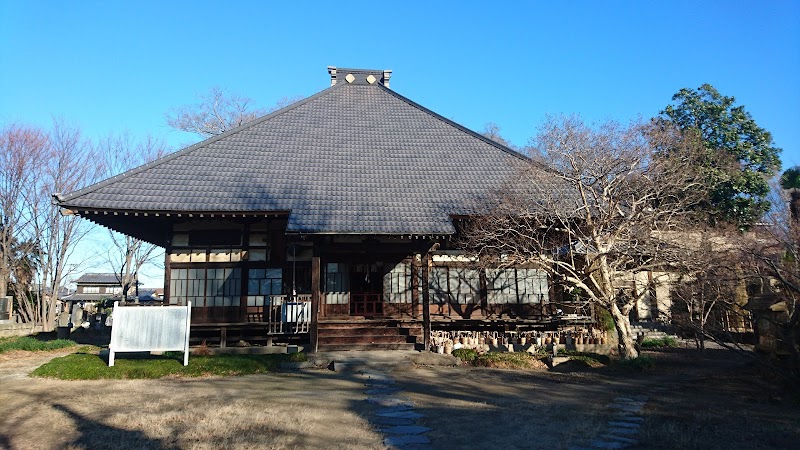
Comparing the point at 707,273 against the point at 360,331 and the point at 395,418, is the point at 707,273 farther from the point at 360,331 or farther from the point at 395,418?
the point at 360,331

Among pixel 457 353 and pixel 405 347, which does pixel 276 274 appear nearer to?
pixel 405 347

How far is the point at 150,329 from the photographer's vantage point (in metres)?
10.7

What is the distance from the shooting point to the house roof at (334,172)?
13.1m

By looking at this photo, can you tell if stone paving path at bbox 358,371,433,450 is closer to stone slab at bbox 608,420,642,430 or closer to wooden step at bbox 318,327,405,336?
stone slab at bbox 608,420,642,430

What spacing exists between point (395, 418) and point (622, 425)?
2.93 m

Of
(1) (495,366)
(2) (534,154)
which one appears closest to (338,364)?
(1) (495,366)

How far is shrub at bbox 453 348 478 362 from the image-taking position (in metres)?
11.8

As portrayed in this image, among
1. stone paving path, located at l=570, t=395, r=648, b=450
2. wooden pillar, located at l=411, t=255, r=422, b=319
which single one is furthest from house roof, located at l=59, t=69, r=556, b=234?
stone paving path, located at l=570, t=395, r=648, b=450

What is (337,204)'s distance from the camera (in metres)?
13.9

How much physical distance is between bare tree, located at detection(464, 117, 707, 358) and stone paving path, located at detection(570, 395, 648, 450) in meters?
3.87

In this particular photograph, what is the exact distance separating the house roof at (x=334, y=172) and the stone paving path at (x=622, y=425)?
20.2 ft

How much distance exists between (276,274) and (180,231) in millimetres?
3038

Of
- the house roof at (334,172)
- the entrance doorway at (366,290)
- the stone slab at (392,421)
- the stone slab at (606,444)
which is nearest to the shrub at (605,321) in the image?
the house roof at (334,172)

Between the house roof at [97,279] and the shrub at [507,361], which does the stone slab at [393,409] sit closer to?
the shrub at [507,361]
